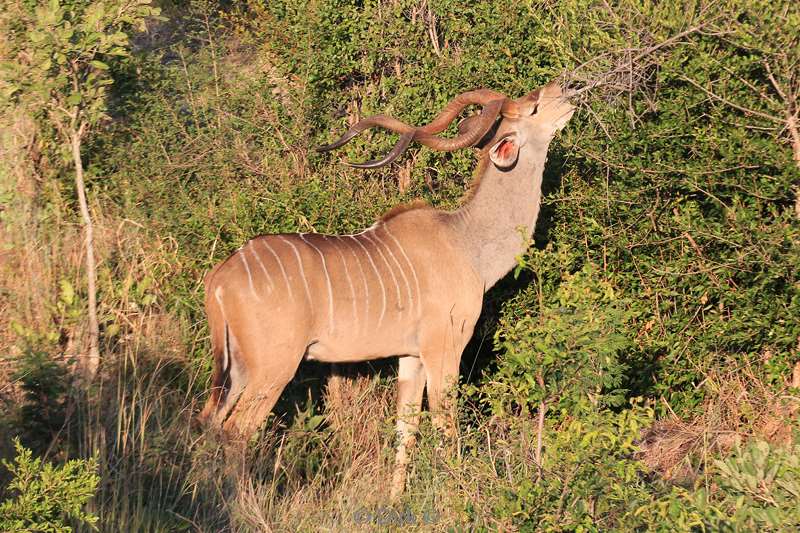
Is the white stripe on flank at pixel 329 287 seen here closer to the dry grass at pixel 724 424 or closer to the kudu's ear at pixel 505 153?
the kudu's ear at pixel 505 153

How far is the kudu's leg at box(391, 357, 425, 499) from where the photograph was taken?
13.9ft

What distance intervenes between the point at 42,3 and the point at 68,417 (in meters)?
1.95

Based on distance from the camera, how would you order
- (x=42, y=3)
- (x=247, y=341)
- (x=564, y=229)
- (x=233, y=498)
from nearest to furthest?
(x=233, y=498)
(x=247, y=341)
(x=42, y=3)
(x=564, y=229)

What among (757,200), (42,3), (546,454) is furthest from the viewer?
(42,3)

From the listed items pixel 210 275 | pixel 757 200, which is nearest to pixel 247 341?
pixel 210 275

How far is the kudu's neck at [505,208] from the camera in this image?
181 inches

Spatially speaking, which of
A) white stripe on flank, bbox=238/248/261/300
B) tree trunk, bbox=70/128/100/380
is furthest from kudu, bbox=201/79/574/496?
tree trunk, bbox=70/128/100/380

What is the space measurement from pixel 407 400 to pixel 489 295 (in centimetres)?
84

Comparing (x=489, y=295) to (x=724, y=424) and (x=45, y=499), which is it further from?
(x=45, y=499)

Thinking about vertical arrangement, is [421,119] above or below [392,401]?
above

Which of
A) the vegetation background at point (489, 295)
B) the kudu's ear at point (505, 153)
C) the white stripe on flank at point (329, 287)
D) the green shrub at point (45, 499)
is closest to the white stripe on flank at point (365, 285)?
the white stripe on flank at point (329, 287)

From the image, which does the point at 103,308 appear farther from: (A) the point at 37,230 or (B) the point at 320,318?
(B) the point at 320,318

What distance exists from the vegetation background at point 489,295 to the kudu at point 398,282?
17 cm

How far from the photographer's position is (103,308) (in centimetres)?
436
